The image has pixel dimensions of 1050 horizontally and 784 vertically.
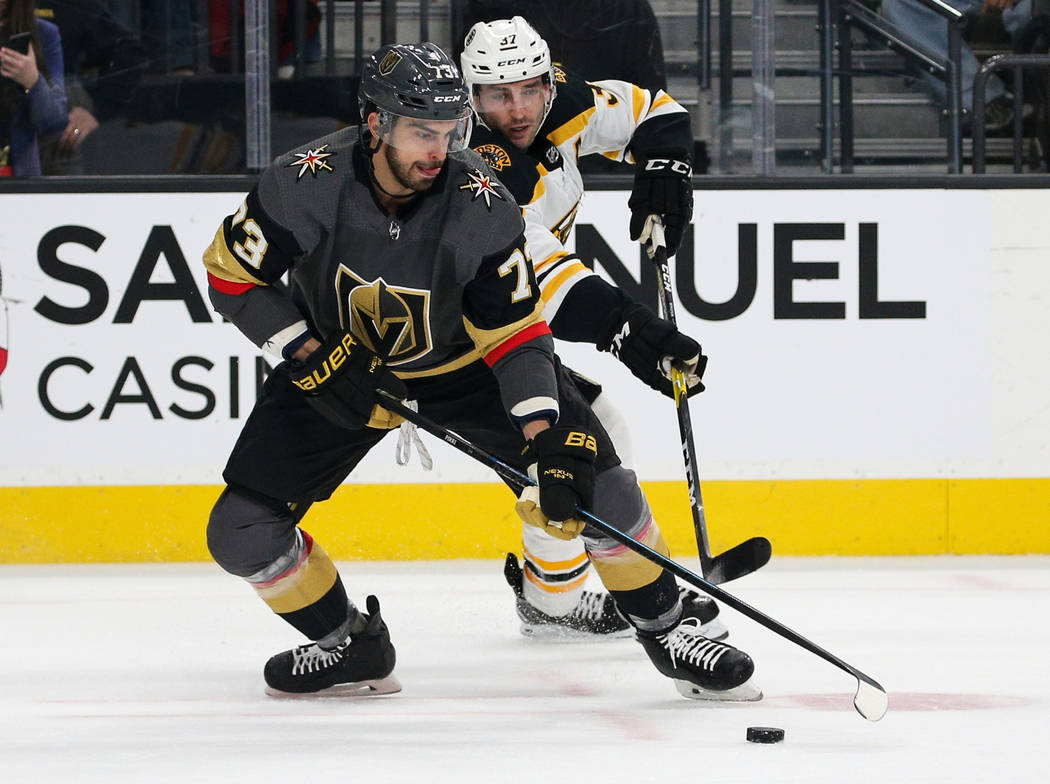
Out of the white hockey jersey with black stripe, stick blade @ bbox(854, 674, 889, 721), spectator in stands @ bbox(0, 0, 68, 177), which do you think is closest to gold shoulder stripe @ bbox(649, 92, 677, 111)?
the white hockey jersey with black stripe

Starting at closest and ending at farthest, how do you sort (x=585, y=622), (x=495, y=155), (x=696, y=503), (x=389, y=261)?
(x=389, y=261) < (x=696, y=503) < (x=495, y=155) < (x=585, y=622)

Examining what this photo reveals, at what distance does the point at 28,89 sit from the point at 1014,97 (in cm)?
252

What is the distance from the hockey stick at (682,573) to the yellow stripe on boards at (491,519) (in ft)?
4.46

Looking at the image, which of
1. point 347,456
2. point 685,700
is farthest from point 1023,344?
point 347,456

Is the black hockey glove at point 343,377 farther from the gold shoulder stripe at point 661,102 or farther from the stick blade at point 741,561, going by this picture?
the gold shoulder stripe at point 661,102

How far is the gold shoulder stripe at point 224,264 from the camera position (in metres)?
2.55

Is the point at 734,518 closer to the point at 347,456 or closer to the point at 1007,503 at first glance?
the point at 1007,503

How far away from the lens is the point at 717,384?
158 inches

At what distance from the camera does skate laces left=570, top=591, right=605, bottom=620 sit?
128 inches

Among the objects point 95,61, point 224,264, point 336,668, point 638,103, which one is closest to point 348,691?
point 336,668

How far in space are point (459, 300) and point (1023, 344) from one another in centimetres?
200

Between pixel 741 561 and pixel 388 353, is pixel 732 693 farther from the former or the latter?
pixel 388 353

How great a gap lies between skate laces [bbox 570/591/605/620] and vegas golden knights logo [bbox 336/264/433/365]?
822 millimetres

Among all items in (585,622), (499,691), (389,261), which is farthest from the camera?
(585,622)
